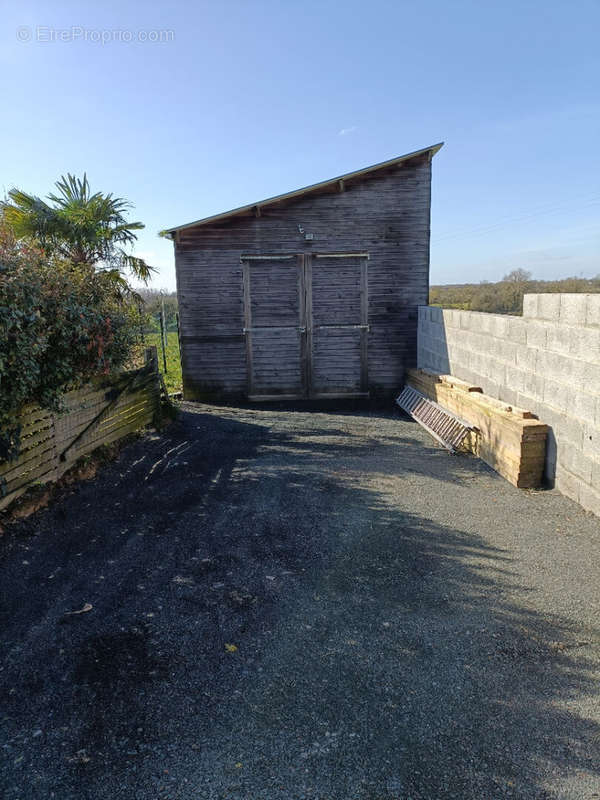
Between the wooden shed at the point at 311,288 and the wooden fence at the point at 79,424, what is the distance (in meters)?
2.93

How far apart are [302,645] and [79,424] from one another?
4.58 metres

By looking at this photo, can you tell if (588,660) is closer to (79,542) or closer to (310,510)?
(310,510)

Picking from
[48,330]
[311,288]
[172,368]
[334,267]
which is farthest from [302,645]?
[172,368]

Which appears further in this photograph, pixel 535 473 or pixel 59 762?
pixel 535 473

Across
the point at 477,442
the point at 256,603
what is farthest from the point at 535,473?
the point at 256,603

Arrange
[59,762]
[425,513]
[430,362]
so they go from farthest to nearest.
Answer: [430,362], [425,513], [59,762]

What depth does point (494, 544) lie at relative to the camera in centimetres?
480

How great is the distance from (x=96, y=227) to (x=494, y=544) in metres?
8.63

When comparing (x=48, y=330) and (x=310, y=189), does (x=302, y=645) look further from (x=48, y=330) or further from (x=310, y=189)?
Result: (x=310, y=189)

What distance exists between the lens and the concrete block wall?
5340 millimetres

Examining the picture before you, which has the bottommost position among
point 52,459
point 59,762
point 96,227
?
point 59,762

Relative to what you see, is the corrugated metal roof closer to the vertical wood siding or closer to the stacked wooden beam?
the vertical wood siding

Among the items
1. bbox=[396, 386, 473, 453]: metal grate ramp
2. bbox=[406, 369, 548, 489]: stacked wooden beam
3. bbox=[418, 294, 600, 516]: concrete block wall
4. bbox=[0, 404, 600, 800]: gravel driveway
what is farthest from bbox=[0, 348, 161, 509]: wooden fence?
bbox=[418, 294, 600, 516]: concrete block wall

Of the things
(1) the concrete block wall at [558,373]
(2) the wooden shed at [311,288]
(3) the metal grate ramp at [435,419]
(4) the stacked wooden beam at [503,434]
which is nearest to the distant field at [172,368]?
(2) the wooden shed at [311,288]
